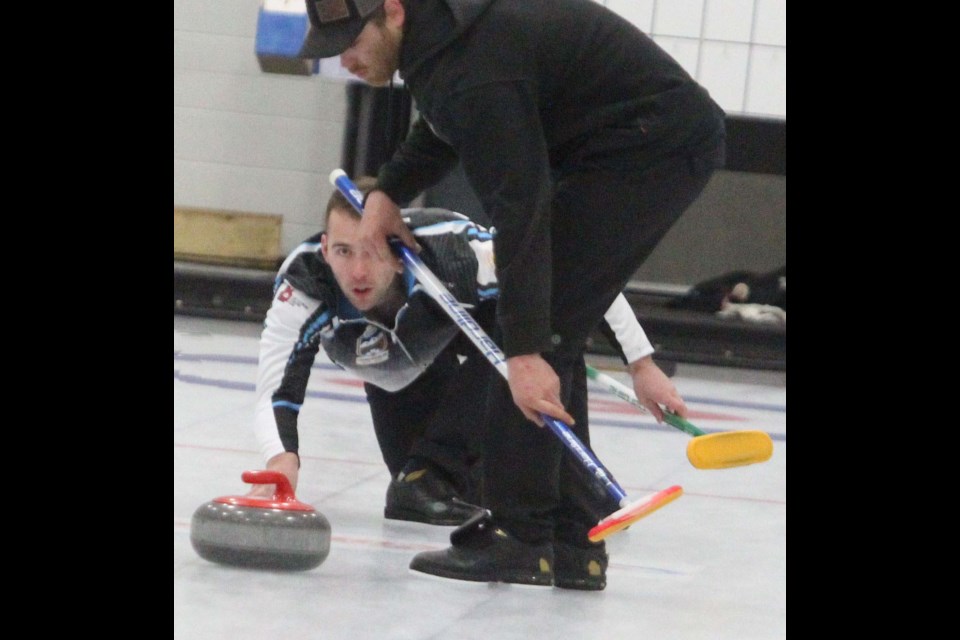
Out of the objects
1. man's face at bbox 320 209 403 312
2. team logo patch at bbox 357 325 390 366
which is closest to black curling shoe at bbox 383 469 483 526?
team logo patch at bbox 357 325 390 366

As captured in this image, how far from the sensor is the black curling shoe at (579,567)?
87.0 inches

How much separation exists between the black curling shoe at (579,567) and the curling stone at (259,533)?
14.3 inches

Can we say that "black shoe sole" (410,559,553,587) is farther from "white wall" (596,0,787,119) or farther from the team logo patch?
"white wall" (596,0,787,119)

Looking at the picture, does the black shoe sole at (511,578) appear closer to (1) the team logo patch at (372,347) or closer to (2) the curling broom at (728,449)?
(2) the curling broom at (728,449)

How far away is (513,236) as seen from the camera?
6.23 ft

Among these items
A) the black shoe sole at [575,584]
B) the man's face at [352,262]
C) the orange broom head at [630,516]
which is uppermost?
the man's face at [352,262]

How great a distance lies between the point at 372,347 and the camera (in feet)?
9.15

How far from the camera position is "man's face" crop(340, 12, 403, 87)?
1925 mm

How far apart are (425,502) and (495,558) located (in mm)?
563

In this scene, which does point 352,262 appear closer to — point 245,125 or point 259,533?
point 259,533

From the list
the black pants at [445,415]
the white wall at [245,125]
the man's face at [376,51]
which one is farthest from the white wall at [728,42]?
the man's face at [376,51]

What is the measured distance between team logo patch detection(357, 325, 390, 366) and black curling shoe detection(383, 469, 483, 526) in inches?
9.1
